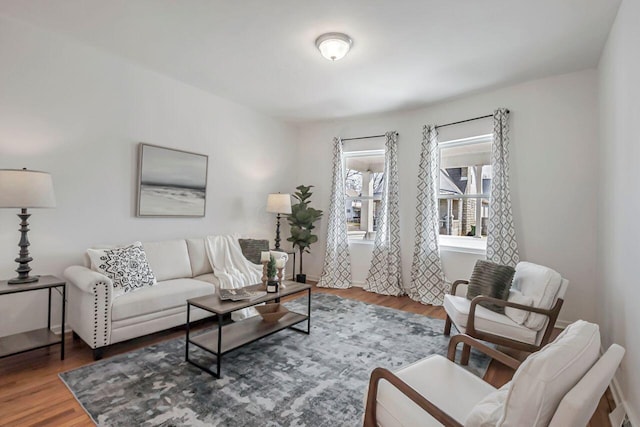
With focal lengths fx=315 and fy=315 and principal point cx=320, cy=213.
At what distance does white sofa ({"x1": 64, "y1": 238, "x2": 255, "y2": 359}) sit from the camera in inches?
A: 99.7

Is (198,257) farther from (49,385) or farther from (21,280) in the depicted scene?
(49,385)

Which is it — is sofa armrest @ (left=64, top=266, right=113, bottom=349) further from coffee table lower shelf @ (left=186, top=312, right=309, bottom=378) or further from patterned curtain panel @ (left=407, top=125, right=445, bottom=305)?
patterned curtain panel @ (left=407, top=125, right=445, bottom=305)

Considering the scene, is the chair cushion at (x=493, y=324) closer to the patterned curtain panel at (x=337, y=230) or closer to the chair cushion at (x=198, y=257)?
the patterned curtain panel at (x=337, y=230)

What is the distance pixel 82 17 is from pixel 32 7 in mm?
331

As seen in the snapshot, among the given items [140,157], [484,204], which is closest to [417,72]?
[484,204]

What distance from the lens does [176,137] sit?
3.96 meters

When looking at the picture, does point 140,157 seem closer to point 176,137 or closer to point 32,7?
point 176,137

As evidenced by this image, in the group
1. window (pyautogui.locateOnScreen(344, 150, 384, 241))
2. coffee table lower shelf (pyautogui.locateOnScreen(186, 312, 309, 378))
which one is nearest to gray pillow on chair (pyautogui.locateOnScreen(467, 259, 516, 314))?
coffee table lower shelf (pyautogui.locateOnScreen(186, 312, 309, 378))

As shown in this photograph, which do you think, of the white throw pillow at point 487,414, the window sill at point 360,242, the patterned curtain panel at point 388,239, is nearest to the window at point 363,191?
the window sill at point 360,242

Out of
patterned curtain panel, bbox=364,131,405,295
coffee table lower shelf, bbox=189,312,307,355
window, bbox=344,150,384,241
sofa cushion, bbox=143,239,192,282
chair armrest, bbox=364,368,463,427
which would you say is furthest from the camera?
window, bbox=344,150,384,241

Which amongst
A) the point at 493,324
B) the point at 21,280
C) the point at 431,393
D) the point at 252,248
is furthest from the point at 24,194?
the point at 493,324

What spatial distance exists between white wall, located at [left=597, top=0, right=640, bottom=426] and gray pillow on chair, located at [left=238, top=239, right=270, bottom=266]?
11.5 ft

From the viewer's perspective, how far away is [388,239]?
4902 millimetres

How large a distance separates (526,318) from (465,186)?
2356 millimetres
